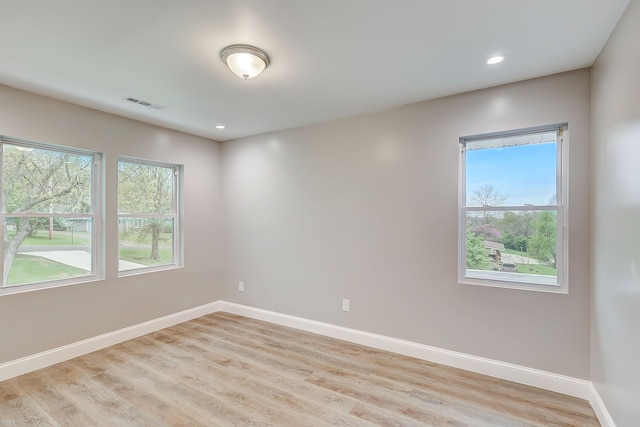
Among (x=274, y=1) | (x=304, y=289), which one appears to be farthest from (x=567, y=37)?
(x=304, y=289)

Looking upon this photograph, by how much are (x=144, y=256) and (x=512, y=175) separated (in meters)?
4.21

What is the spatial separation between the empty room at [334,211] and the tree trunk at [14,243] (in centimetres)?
2

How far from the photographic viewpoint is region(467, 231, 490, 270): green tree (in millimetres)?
2795

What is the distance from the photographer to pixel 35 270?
9.50 feet

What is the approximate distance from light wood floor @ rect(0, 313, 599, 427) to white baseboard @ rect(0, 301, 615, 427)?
76 mm

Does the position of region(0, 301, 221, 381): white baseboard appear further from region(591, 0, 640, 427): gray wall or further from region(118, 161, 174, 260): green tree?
region(591, 0, 640, 427): gray wall

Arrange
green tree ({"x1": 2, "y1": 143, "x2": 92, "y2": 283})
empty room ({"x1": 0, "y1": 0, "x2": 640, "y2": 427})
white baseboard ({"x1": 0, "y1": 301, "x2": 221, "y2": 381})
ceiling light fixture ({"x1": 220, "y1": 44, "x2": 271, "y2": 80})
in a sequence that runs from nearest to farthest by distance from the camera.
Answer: empty room ({"x1": 0, "y1": 0, "x2": 640, "y2": 427}), ceiling light fixture ({"x1": 220, "y1": 44, "x2": 271, "y2": 80}), white baseboard ({"x1": 0, "y1": 301, "x2": 221, "y2": 381}), green tree ({"x1": 2, "y1": 143, "x2": 92, "y2": 283})

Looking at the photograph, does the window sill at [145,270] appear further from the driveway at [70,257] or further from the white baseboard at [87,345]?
the white baseboard at [87,345]

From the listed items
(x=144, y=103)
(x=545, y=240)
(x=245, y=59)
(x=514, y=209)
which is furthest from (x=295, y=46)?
(x=545, y=240)

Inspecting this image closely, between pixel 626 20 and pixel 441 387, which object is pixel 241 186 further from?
pixel 626 20

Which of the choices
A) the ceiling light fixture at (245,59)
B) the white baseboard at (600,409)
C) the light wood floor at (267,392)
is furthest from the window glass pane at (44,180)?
the white baseboard at (600,409)

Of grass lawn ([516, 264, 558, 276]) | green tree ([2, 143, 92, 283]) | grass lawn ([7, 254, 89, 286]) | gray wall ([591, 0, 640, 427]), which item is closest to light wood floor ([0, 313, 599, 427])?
gray wall ([591, 0, 640, 427])

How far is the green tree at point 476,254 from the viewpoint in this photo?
279 centimetres

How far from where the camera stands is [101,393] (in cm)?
239
